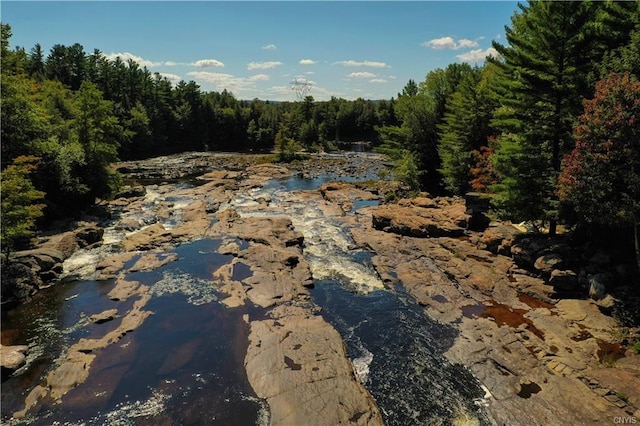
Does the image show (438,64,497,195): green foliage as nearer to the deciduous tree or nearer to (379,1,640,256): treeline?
(379,1,640,256): treeline

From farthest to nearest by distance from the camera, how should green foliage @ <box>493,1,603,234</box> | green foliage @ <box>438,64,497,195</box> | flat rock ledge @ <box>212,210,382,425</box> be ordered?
green foliage @ <box>438,64,497,195</box>, green foliage @ <box>493,1,603,234</box>, flat rock ledge @ <box>212,210,382,425</box>

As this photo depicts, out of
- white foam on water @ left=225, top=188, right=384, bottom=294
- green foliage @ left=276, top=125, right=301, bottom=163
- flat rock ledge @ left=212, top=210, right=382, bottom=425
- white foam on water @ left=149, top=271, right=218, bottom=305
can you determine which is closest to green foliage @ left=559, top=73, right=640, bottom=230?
white foam on water @ left=225, top=188, right=384, bottom=294

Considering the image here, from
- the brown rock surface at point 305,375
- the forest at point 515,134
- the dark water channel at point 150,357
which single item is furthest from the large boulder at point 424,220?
the dark water channel at point 150,357

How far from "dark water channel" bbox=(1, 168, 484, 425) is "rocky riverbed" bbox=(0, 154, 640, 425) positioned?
11 centimetres

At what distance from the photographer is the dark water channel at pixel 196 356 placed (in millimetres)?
13992

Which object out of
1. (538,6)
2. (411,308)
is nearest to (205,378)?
(411,308)

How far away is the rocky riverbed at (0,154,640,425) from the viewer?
14.0 metres

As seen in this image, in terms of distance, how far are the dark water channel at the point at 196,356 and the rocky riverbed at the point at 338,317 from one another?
11 centimetres

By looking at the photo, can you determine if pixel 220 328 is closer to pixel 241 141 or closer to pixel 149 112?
pixel 149 112

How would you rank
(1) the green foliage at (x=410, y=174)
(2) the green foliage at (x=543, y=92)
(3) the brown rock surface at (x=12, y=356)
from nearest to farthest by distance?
(3) the brown rock surface at (x=12, y=356), (2) the green foliage at (x=543, y=92), (1) the green foliage at (x=410, y=174)

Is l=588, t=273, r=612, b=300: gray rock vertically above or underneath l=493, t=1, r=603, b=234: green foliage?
underneath

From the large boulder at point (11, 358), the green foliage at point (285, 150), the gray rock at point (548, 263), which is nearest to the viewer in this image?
the large boulder at point (11, 358)

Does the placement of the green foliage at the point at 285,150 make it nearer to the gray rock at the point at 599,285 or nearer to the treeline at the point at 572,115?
the treeline at the point at 572,115

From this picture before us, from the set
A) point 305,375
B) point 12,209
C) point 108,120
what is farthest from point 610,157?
point 108,120
